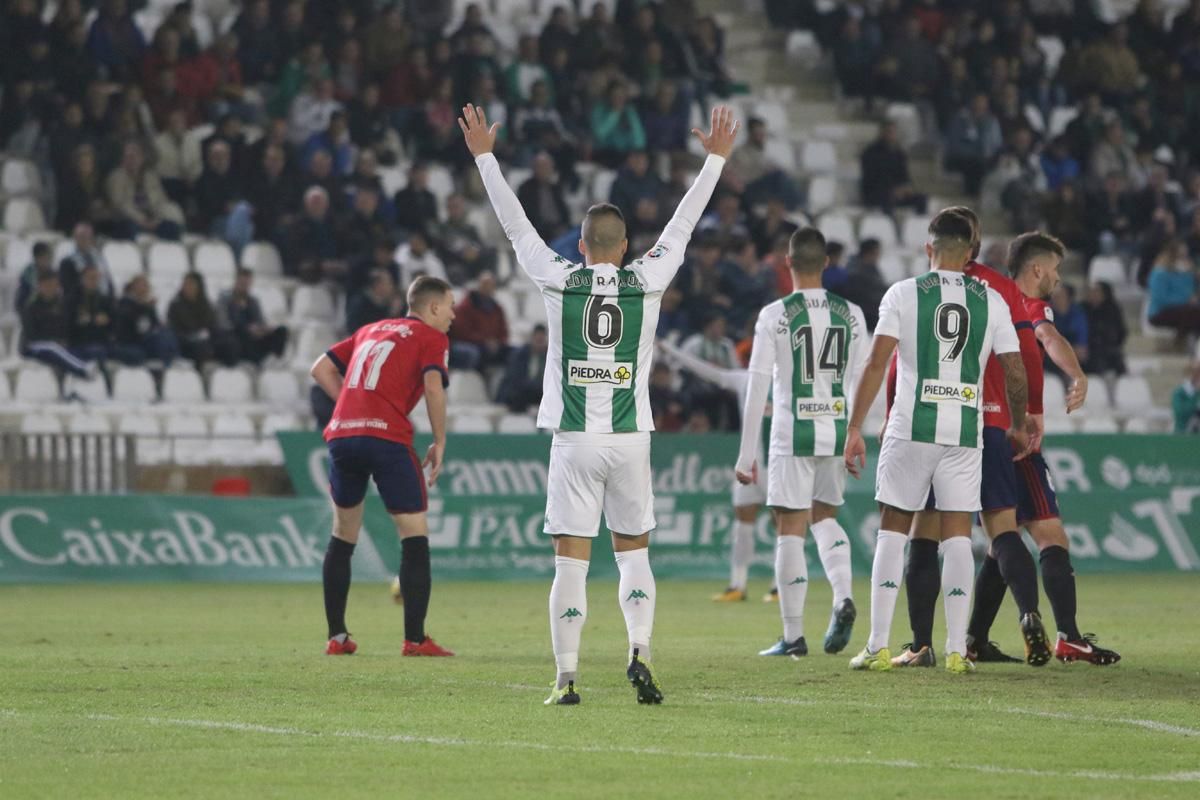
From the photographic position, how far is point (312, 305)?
77.1 ft

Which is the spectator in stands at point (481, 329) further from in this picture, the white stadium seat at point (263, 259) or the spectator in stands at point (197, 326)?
the spectator in stands at point (197, 326)

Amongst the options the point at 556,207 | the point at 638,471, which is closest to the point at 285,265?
the point at 556,207

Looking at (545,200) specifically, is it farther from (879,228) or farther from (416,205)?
(879,228)

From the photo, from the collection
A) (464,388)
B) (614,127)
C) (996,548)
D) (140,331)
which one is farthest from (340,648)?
(614,127)

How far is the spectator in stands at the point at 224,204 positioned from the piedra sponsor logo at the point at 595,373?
15.4 m

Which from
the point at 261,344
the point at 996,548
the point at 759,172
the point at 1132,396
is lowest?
the point at 996,548

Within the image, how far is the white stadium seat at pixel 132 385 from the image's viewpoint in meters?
21.0

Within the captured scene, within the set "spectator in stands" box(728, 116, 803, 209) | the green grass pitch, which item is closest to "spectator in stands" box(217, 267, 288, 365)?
"spectator in stands" box(728, 116, 803, 209)

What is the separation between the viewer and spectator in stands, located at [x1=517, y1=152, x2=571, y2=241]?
2434 centimetres

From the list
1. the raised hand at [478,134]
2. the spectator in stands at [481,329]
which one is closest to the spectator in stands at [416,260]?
the spectator in stands at [481,329]

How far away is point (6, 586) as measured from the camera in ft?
61.0

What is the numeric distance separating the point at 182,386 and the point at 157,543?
275 cm

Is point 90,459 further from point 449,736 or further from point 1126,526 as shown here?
point 449,736

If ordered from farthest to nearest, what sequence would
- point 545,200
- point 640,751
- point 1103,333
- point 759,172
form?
point 759,172 → point 1103,333 → point 545,200 → point 640,751
